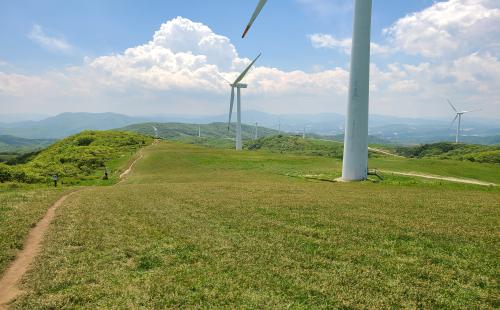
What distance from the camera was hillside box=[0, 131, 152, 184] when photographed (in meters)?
57.8

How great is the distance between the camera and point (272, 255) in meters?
15.4

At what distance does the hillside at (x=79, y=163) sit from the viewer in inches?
2277

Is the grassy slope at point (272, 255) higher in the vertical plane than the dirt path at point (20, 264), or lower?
higher

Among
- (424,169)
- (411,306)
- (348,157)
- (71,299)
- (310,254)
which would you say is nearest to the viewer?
(411,306)

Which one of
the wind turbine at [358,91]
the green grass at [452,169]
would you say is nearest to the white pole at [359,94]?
the wind turbine at [358,91]

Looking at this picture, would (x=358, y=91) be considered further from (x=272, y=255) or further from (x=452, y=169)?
(x=452, y=169)

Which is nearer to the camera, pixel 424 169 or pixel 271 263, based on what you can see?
pixel 271 263

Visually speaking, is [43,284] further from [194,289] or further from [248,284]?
[248,284]

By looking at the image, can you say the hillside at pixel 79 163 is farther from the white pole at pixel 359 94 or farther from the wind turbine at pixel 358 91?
the white pole at pixel 359 94

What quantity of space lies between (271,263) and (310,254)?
6.67ft

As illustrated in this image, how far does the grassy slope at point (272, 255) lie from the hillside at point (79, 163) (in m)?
37.1

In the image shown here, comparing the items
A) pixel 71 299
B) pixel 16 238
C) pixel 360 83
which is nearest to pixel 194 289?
pixel 71 299

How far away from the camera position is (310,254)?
15453mm

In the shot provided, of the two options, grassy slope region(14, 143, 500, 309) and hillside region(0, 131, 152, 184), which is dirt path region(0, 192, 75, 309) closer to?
grassy slope region(14, 143, 500, 309)
